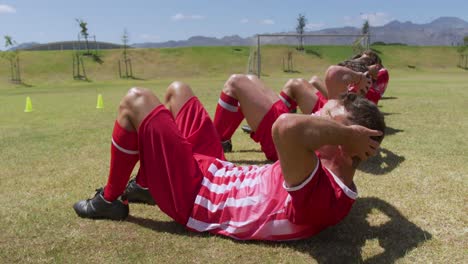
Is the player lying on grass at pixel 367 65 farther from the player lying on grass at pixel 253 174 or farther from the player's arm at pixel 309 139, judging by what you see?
the player's arm at pixel 309 139

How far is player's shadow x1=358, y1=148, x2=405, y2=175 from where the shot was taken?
4742 millimetres

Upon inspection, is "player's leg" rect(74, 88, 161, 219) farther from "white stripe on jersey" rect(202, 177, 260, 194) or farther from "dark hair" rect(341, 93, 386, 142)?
"dark hair" rect(341, 93, 386, 142)

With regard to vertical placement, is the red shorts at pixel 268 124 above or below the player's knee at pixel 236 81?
below

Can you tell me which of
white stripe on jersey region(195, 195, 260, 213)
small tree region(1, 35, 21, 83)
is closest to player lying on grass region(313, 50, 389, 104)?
white stripe on jersey region(195, 195, 260, 213)

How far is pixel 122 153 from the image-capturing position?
123 inches

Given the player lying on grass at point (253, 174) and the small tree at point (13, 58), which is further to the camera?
the small tree at point (13, 58)

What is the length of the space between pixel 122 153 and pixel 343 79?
7.81 ft

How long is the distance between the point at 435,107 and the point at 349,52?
5824 cm

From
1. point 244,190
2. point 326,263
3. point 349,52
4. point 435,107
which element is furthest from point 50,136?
point 349,52

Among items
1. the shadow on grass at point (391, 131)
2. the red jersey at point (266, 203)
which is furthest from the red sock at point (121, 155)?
the shadow on grass at point (391, 131)

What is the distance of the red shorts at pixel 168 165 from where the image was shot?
292cm

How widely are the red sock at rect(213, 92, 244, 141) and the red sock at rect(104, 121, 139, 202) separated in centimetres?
182

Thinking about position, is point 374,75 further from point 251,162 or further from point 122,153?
point 122,153

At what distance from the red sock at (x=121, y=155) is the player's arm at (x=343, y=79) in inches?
86.4
